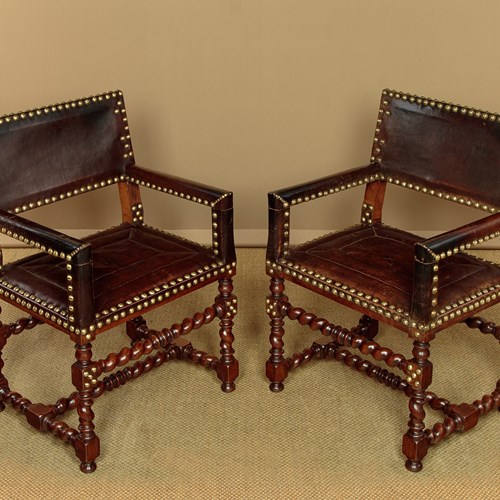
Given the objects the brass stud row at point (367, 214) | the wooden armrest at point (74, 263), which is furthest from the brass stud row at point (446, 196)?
the wooden armrest at point (74, 263)

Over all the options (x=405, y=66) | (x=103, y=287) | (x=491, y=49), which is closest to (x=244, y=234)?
(x=405, y=66)

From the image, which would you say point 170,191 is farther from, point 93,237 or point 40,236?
point 40,236

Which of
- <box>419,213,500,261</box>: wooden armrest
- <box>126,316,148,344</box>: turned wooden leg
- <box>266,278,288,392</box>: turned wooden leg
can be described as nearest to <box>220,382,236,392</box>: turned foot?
<box>266,278,288,392</box>: turned wooden leg

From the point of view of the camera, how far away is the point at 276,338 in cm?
331

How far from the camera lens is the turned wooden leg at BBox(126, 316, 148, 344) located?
141 inches

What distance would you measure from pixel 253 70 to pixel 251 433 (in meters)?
1.61

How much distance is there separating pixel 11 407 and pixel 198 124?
1488 mm

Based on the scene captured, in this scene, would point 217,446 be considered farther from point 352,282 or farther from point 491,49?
point 491,49

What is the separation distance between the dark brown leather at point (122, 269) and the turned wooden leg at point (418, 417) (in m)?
0.68

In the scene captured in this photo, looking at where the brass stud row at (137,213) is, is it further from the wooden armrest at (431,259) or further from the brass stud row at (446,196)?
the wooden armrest at (431,259)

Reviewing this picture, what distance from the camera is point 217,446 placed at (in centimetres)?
308

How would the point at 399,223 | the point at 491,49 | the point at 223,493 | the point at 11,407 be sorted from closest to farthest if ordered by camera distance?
the point at 223,493, the point at 11,407, the point at 491,49, the point at 399,223

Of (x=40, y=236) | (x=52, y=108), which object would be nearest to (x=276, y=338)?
(x=40, y=236)

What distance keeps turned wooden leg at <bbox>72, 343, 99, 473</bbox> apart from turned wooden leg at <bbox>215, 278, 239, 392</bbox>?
504mm
